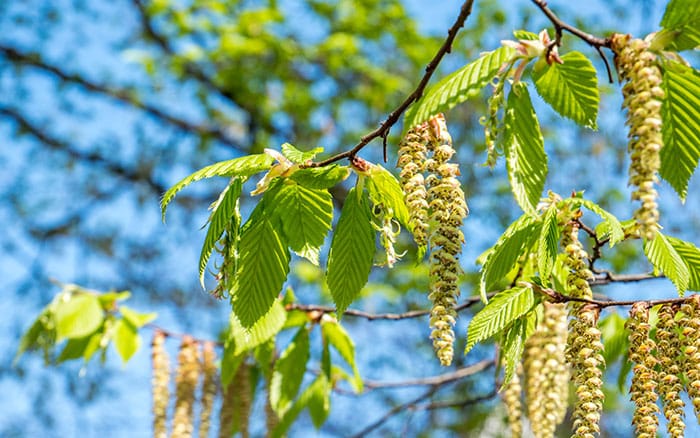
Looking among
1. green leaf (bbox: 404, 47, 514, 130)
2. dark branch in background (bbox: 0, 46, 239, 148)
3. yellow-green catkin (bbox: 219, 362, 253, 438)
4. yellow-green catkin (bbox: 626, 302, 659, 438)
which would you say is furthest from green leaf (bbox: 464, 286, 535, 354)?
dark branch in background (bbox: 0, 46, 239, 148)

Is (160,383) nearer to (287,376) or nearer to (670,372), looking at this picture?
(287,376)

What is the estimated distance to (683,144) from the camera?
1.12 m

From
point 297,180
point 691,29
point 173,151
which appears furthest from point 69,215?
point 691,29

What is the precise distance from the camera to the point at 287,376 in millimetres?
2551

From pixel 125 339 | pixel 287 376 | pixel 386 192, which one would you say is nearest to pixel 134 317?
pixel 125 339

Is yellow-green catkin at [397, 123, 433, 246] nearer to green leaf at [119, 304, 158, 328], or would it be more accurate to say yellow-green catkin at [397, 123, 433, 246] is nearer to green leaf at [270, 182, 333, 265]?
green leaf at [270, 182, 333, 265]

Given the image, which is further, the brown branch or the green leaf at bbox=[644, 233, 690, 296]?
the green leaf at bbox=[644, 233, 690, 296]

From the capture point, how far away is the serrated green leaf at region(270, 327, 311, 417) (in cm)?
254

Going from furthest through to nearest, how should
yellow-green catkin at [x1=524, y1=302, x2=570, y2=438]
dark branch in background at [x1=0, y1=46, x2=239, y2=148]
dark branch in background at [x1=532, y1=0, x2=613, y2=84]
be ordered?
dark branch in background at [x1=0, y1=46, x2=239, y2=148]
yellow-green catkin at [x1=524, y1=302, x2=570, y2=438]
dark branch in background at [x1=532, y1=0, x2=613, y2=84]

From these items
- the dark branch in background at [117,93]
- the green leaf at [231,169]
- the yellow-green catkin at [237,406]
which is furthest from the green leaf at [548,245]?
the dark branch in background at [117,93]

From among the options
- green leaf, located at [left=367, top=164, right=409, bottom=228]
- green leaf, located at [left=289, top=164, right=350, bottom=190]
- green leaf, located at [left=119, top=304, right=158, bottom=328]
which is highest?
green leaf, located at [left=119, top=304, right=158, bottom=328]

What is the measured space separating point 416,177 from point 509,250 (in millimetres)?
327

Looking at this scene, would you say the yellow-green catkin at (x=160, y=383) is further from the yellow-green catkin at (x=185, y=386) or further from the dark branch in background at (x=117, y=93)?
the dark branch in background at (x=117, y=93)

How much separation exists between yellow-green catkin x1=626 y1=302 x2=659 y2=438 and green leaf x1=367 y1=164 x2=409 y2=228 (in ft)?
1.46
